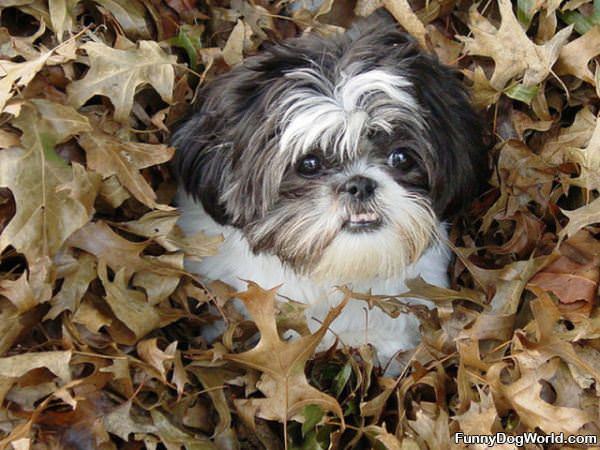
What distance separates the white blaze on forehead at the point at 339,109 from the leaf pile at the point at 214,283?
556mm

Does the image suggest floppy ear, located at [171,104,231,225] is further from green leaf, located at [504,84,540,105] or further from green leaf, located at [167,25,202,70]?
green leaf, located at [504,84,540,105]

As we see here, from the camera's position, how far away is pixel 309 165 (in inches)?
142

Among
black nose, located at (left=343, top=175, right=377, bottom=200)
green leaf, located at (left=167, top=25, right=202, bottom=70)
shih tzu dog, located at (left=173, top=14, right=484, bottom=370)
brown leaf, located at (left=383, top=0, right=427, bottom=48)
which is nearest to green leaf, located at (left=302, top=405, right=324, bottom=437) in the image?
shih tzu dog, located at (left=173, top=14, right=484, bottom=370)

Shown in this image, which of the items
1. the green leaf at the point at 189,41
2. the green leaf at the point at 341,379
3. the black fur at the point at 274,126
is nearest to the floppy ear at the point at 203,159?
the black fur at the point at 274,126

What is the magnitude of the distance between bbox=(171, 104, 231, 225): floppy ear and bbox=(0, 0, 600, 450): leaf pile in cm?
11

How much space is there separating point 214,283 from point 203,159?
0.51 meters

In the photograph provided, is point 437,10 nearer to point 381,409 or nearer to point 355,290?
point 355,290

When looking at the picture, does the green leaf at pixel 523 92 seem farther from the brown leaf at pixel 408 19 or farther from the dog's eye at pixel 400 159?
the dog's eye at pixel 400 159

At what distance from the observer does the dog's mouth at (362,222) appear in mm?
3490

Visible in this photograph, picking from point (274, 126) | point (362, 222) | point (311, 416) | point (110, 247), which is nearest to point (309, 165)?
point (274, 126)

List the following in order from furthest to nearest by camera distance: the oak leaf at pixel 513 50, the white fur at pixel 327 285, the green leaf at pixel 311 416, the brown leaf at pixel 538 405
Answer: the oak leaf at pixel 513 50, the white fur at pixel 327 285, the green leaf at pixel 311 416, the brown leaf at pixel 538 405

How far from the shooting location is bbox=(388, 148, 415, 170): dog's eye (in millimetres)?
3686

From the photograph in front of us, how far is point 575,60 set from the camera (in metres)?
4.13

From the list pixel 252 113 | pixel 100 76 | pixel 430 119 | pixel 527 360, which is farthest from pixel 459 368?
pixel 100 76
